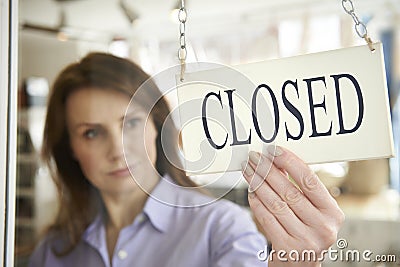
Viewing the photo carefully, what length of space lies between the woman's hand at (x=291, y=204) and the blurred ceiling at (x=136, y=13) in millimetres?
309

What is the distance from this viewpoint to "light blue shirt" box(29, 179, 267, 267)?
2.33 ft

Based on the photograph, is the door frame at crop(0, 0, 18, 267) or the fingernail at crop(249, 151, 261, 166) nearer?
the fingernail at crop(249, 151, 261, 166)

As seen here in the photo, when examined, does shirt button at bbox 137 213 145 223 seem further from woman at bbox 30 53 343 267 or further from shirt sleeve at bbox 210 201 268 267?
shirt sleeve at bbox 210 201 268 267

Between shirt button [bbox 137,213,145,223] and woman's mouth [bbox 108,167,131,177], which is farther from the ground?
woman's mouth [bbox 108,167,131,177]

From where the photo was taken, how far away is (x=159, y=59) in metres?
0.79

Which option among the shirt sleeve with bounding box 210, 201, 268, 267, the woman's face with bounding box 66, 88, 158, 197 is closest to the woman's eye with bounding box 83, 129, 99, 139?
the woman's face with bounding box 66, 88, 158, 197

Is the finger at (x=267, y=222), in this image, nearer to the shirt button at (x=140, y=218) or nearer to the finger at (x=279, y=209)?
the finger at (x=279, y=209)

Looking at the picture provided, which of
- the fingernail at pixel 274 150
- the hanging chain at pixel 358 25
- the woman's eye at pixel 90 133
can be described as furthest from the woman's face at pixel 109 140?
the hanging chain at pixel 358 25

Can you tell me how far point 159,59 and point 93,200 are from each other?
291 millimetres

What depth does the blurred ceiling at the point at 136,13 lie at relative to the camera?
85 centimetres

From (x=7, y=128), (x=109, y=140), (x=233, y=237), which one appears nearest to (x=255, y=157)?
(x=233, y=237)

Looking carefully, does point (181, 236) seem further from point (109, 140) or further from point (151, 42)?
point (151, 42)

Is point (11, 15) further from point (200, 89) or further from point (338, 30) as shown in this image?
point (338, 30)

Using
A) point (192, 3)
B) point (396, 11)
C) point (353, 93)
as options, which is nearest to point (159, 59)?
point (192, 3)
